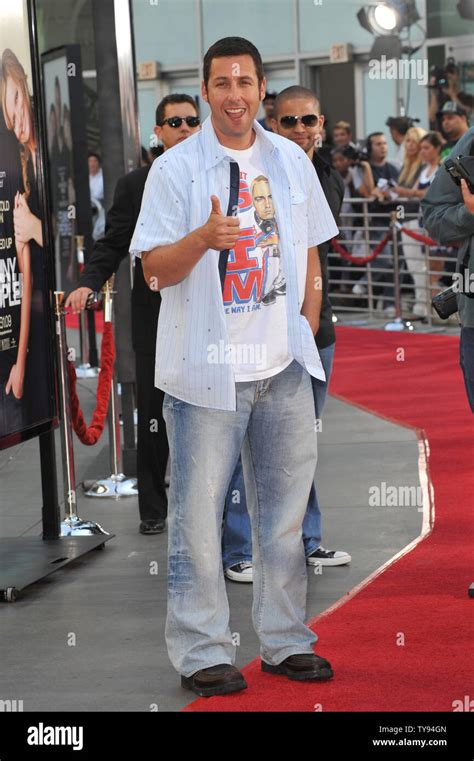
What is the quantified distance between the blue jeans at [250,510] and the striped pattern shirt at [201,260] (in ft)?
0.27

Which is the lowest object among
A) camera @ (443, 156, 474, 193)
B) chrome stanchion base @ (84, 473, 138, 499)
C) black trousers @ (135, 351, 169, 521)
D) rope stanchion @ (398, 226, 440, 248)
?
chrome stanchion base @ (84, 473, 138, 499)

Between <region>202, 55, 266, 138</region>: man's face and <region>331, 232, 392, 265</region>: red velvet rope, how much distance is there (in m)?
11.1

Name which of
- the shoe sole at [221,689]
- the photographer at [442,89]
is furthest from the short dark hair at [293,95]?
the photographer at [442,89]

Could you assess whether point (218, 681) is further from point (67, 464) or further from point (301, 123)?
point (67, 464)

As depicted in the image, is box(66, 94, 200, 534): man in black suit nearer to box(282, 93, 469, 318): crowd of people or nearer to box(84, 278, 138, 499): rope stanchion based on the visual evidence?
box(84, 278, 138, 499): rope stanchion

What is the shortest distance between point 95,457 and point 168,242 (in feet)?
16.7

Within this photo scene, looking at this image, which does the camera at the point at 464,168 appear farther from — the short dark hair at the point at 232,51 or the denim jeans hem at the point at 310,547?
the denim jeans hem at the point at 310,547

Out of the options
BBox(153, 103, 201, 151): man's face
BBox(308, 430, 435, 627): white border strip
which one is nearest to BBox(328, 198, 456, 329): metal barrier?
BBox(308, 430, 435, 627): white border strip

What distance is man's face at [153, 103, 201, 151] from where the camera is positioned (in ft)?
21.0

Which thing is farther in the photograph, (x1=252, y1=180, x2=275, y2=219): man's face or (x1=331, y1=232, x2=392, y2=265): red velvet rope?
(x1=331, y1=232, x2=392, y2=265): red velvet rope

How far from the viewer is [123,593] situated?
5.75m

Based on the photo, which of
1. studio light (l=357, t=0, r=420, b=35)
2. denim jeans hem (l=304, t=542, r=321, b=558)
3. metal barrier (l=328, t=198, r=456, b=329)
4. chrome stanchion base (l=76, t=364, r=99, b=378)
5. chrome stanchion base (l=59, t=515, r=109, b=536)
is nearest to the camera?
denim jeans hem (l=304, t=542, r=321, b=558)
